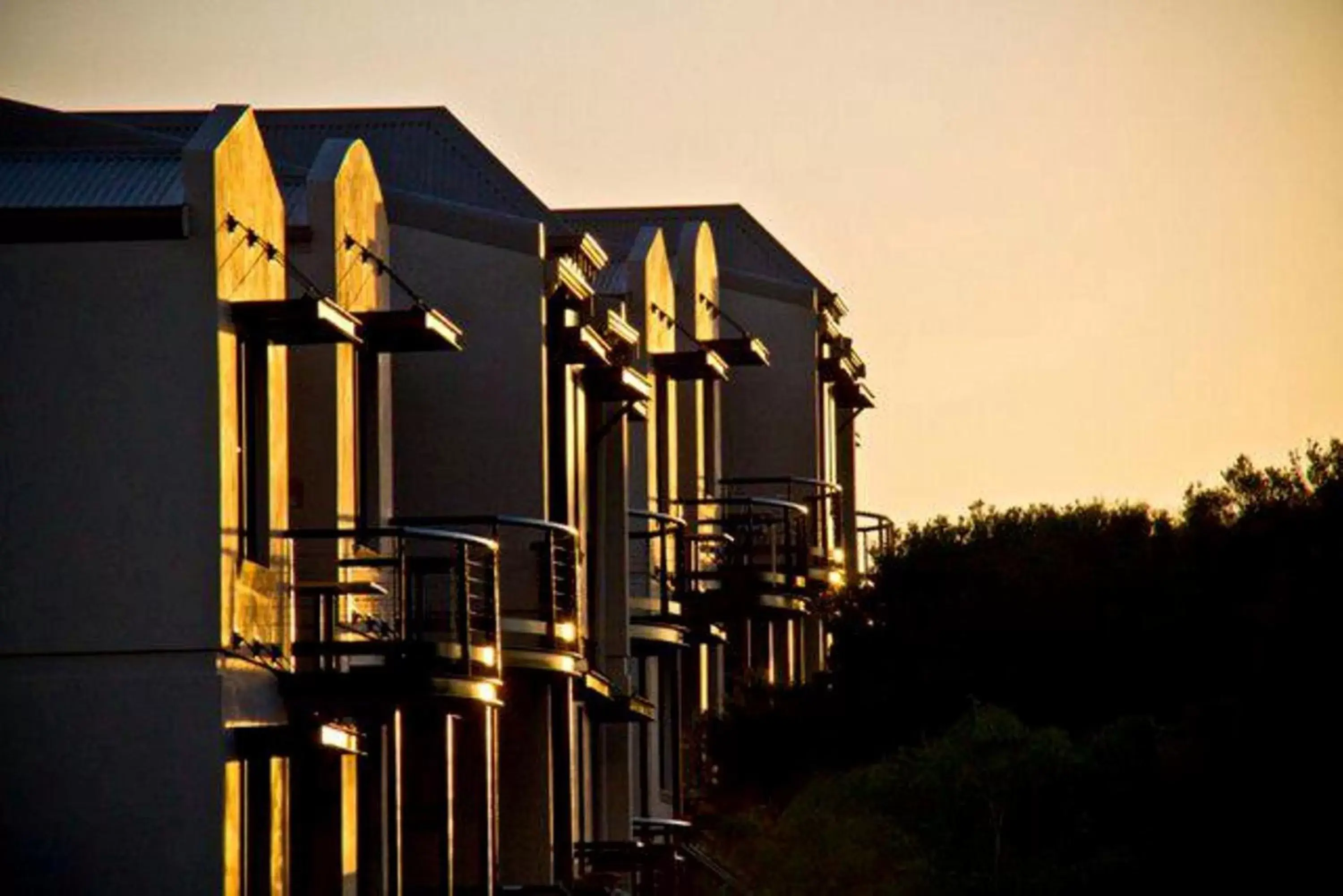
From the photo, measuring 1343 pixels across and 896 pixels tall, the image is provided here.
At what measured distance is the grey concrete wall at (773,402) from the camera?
65812mm

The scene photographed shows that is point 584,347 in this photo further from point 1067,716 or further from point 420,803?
point 1067,716

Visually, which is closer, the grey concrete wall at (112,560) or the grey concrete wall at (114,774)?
the grey concrete wall at (114,774)

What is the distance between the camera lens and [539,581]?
43875mm

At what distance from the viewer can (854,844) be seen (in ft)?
154

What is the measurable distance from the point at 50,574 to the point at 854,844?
52.0 feet

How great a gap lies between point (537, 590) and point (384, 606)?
465cm

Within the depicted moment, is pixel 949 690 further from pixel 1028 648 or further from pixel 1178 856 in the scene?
pixel 1178 856

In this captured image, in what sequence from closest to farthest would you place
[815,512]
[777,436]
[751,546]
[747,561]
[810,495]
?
1. [751,546]
2. [747,561]
3. [815,512]
4. [810,495]
5. [777,436]

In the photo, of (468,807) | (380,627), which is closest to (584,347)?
(468,807)

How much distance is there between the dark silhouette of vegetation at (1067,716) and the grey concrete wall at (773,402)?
7.93ft

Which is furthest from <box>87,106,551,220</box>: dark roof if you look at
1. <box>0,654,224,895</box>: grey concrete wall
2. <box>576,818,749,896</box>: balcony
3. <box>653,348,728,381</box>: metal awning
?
<box>0,654,224,895</box>: grey concrete wall

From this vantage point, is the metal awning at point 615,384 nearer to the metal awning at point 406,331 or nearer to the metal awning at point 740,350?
the metal awning at point 406,331

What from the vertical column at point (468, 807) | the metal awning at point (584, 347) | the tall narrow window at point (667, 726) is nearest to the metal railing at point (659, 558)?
the tall narrow window at point (667, 726)

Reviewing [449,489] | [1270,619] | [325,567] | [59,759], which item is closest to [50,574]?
[59,759]
